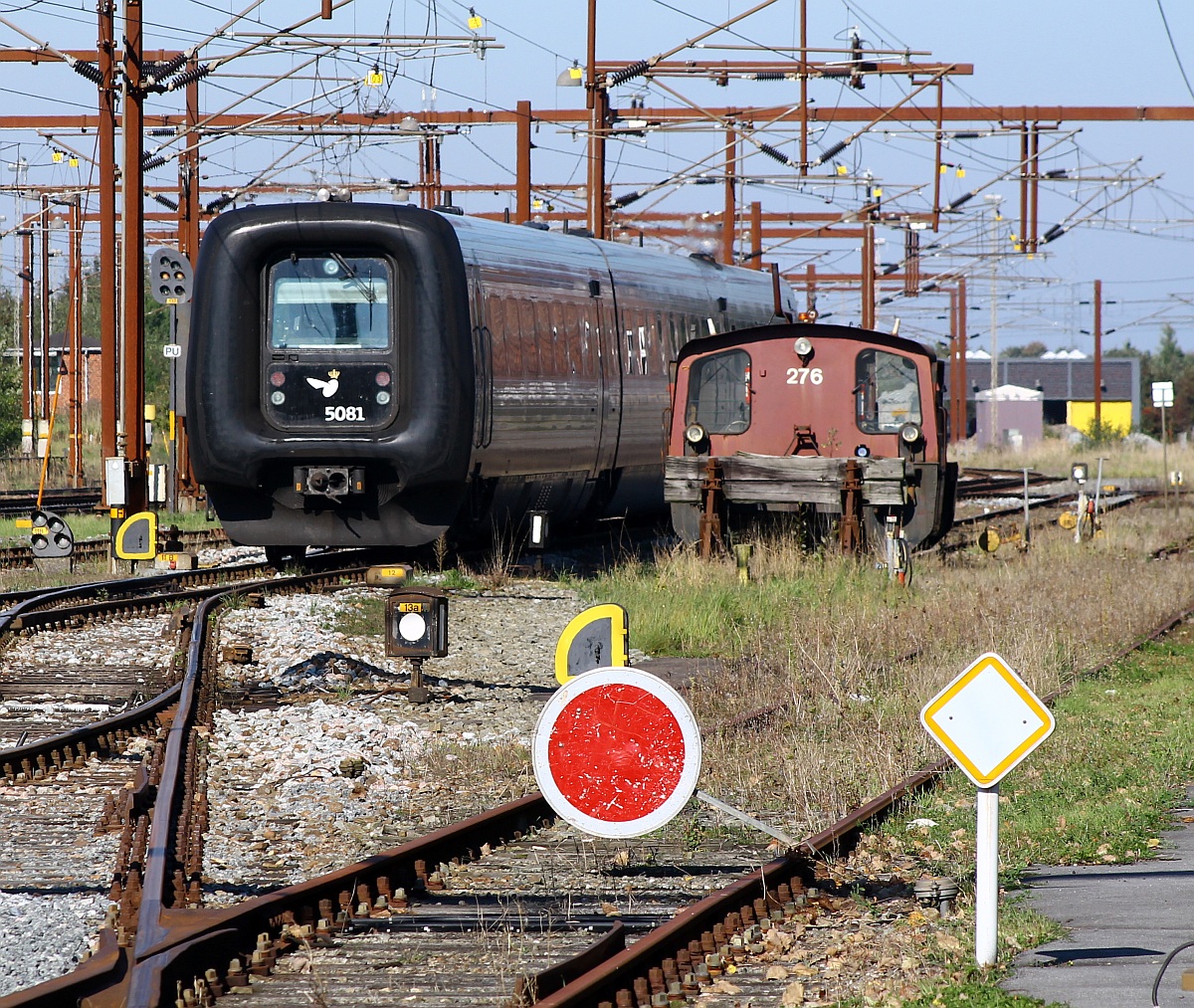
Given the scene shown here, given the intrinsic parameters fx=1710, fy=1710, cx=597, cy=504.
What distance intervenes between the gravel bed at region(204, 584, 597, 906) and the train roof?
15.6ft

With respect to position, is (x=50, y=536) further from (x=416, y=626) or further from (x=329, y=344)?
(x=416, y=626)

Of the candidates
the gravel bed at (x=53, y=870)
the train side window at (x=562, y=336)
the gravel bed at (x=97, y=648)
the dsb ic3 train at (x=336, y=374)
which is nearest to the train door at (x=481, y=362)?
the dsb ic3 train at (x=336, y=374)

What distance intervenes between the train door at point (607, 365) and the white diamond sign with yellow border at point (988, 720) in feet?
44.8

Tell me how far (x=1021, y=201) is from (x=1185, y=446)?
2768 cm

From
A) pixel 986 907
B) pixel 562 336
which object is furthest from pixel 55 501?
pixel 986 907

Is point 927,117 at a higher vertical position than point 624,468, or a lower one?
higher

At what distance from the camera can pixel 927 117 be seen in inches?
1193

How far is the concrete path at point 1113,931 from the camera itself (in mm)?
5398

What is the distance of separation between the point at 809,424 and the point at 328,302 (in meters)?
5.97

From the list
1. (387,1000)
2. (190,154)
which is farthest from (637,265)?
(387,1000)

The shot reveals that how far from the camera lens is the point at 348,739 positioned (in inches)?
383

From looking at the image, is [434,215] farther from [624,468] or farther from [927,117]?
[927,117]

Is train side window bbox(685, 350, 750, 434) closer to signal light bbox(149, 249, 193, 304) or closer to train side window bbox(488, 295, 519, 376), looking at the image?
train side window bbox(488, 295, 519, 376)

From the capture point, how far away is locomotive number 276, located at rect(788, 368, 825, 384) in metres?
18.7
